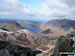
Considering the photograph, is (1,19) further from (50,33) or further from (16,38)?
(50,33)

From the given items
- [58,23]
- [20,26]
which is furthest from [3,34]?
[58,23]

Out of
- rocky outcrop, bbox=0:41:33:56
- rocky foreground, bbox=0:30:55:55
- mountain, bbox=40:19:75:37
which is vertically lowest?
rocky foreground, bbox=0:30:55:55

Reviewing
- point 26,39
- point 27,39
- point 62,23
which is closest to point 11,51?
point 26,39

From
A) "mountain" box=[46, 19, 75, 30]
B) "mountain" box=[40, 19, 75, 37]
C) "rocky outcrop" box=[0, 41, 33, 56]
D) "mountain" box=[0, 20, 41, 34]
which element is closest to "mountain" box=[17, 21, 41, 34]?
"mountain" box=[0, 20, 41, 34]

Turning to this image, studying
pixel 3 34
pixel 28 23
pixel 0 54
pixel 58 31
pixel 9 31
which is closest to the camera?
pixel 0 54

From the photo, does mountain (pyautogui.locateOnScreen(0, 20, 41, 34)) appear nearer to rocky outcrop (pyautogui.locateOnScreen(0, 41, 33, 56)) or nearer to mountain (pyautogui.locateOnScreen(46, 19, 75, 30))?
mountain (pyautogui.locateOnScreen(46, 19, 75, 30))

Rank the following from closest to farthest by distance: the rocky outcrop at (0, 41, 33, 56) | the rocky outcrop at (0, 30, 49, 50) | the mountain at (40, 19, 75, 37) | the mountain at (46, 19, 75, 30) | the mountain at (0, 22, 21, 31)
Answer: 1. the rocky outcrop at (0, 41, 33, 56)
2. the rocky outcrop at (0, 30, 49, 50)
3. the mountain at (0, 22, 21, 31)
4. the mountain at (40, 19, 75, 37)
5. the mountain at (46, 19, 75, 30)

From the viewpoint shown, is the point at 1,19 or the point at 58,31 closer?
the point at 1,19

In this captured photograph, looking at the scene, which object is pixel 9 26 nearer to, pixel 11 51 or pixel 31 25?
pixel 31 25

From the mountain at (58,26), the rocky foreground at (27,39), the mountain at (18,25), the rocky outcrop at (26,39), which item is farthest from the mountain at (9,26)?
the mountain at (58,26)

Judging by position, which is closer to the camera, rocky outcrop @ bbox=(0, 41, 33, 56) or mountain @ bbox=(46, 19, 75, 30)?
rocky outcrop @ bbox=(0, 41, 33, 56)

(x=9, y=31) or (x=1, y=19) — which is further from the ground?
(x=1, y=19)
